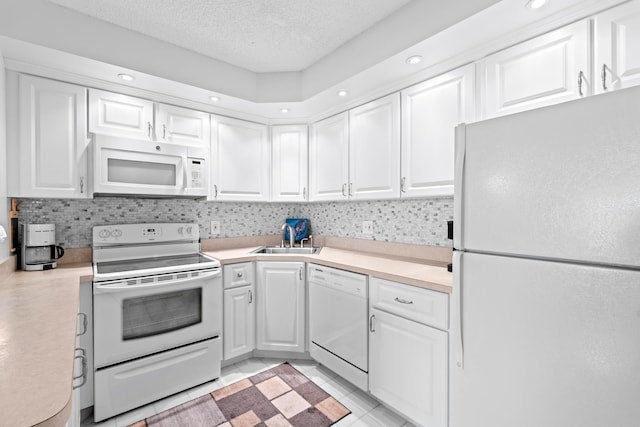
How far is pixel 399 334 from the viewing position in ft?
5.58

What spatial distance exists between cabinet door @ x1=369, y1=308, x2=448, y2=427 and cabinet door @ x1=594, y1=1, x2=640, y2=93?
1339 mm

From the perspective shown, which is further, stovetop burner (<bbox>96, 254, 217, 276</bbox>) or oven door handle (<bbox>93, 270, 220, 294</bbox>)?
stovetop burner (<bbox>96, 254, 217, 276</bbox>)

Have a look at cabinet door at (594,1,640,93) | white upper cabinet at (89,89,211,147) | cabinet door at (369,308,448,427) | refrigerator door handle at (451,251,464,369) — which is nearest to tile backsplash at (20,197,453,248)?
white upper cabinet at (89,89,211,147)

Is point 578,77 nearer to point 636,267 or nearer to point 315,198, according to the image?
point 636,267

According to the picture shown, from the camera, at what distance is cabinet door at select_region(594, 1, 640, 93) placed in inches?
47.2

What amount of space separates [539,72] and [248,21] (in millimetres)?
1703

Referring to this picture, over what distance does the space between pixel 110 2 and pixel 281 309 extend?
2309 mm

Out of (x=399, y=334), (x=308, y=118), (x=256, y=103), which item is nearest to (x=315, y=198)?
(x=308, y=118)

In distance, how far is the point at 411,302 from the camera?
1636mm

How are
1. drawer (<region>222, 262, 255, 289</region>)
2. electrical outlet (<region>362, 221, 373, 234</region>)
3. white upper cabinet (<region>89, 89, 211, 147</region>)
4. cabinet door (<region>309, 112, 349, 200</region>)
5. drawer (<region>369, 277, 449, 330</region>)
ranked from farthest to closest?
1. electrical outlet (<region>362, 221, 373, 234</region>)
2. cabinet door (<region>309, 112, 349, 200</region>)
3. drawer (<region>222, 262, 255, 289</region>)
4. white upper cabinet (<region>89, 89, 211, 147</region>)
5. drawer (<region>369, 277, 449, 330</region>)

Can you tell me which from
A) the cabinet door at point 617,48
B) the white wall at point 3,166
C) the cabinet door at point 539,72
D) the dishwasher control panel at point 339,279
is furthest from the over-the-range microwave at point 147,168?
the cabinet door at point 617,48

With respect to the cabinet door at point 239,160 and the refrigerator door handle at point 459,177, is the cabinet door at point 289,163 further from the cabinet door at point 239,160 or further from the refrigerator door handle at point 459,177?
the refrigerator door handle at point 459,177

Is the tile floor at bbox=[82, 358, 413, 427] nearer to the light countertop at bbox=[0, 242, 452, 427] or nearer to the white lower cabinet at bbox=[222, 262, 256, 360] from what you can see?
the white lower cabinet at bbox=[222, 262, 256, 360]

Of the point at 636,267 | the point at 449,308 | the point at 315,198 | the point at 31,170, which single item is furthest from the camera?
the point at 315,198
